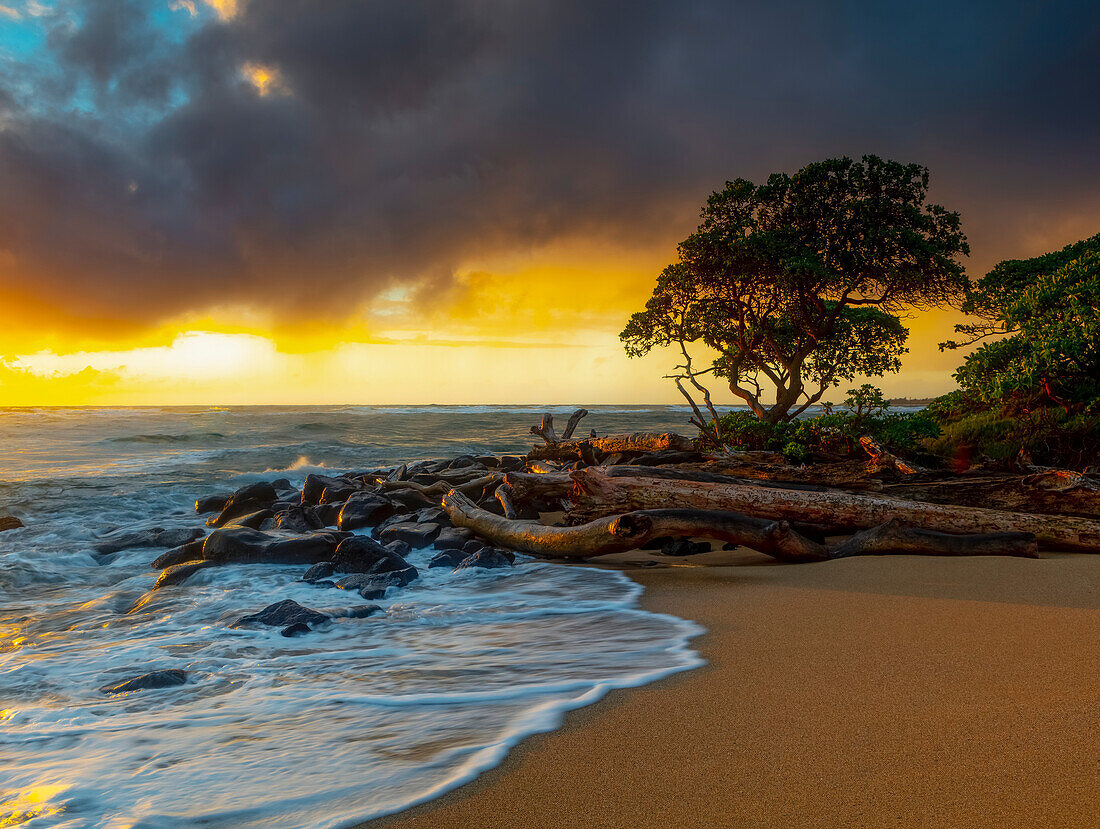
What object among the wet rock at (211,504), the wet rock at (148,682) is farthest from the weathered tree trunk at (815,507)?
the wet rock at (211,504)

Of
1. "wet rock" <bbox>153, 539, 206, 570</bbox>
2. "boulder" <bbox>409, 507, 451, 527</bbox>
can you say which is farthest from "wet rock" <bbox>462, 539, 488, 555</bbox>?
"wet rock" <bbox>153, 539, 206, 570</bbox>

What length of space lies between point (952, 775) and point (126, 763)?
3.51m

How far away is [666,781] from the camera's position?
2.34 m

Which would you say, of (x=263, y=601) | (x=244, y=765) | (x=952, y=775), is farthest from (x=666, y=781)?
(x=263, y=601)

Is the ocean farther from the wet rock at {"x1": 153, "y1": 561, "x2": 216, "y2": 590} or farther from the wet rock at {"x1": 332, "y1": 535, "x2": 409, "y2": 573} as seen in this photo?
the wet rock at {"x1": 332, "y1": 535, "x2": 409, "y2": 573}

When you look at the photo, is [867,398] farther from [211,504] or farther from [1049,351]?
[211,504]

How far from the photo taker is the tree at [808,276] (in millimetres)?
13125

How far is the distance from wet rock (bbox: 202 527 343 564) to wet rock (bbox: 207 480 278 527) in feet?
13.3

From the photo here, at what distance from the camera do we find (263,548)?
25.9 ft

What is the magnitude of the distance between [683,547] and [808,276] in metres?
8.44

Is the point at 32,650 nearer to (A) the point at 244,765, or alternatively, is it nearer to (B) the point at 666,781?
(A) the point at 244,765

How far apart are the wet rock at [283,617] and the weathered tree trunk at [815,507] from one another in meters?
3.70

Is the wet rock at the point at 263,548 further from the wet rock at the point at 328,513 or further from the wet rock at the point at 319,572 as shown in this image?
the wet rock at the point at 328,513

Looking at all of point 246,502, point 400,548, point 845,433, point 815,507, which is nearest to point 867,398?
point 845,433
